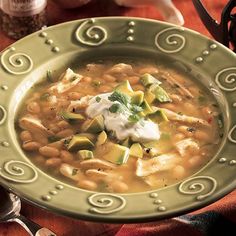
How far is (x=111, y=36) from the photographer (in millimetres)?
2189

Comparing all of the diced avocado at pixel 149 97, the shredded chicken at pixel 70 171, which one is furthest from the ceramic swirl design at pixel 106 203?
the diced avocado at pixel 149 97

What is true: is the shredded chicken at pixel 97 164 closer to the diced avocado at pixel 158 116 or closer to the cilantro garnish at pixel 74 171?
the cilantro garnish at pixel 74 171

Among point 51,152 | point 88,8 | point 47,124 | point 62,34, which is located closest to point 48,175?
point 51,152

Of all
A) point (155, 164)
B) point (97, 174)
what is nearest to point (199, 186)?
point (155, 164)

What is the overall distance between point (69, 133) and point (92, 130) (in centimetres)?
7

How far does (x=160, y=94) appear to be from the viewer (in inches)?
78.2

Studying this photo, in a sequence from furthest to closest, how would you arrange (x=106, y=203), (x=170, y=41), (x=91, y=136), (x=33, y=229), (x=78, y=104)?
1. (x=170, y=41)
2. (x=78, y=104)
3. (x=91, y=136)
4. (x=33, y=229)
5. (x=106, y=203)

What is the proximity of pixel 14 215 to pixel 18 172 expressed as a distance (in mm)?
158

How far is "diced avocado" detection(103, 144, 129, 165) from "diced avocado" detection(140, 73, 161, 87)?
1.08 ft

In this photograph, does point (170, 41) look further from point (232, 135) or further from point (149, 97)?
point (232, 135)

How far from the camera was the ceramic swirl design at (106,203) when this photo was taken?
5.13 feet


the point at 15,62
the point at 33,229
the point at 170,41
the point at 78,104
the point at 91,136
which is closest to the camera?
the point at 33,229

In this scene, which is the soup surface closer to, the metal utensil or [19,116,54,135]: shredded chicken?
[19,116,54,135]: shredded chicken

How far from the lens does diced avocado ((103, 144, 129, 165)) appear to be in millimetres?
1734
